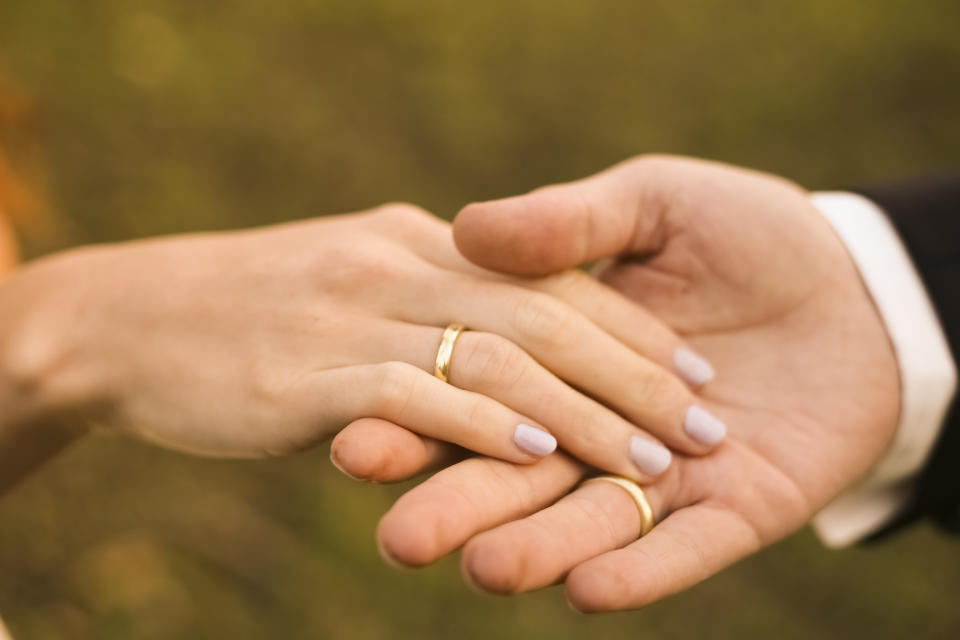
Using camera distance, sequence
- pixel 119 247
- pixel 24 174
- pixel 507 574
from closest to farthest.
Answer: pixel 507 574, pixel 119 247, pixel 24 174

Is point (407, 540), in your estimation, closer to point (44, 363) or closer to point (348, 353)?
point (348, 353)

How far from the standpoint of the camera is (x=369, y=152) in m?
4.32

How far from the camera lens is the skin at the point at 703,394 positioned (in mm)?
1318

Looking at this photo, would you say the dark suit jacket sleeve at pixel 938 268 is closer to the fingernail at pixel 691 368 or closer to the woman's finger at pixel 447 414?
the fingernail at pixel 691 368

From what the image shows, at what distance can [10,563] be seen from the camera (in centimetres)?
294

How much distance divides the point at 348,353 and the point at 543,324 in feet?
1.36

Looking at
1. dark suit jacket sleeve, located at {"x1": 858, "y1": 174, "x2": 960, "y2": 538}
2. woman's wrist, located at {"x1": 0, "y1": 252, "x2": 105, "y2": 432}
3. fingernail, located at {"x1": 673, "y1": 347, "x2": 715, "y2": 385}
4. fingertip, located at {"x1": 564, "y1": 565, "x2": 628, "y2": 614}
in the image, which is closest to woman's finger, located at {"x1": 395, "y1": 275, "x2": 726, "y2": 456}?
fingernail, located at {"x1": 673, "y1": 347, "x2": 715, "y2": 385}

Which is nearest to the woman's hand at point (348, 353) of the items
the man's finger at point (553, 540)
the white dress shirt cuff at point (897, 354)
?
the man's finger at point (553, 540)

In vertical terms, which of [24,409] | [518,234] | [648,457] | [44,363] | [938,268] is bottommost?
[24,409]

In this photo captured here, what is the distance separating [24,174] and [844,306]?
3.71 meters

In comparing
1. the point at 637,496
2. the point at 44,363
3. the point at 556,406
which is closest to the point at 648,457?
the point at 637,496

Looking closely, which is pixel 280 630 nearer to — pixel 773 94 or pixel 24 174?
pixel 24 174

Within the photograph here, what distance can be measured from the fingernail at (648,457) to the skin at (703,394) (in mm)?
62

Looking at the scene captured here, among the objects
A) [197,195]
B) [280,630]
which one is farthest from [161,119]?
[280,630]
